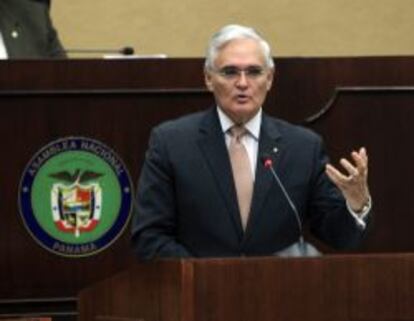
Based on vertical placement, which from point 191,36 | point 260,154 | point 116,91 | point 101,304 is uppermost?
point 191,36

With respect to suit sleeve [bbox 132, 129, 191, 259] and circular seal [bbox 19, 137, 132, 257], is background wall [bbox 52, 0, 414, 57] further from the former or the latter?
suit sleeve [bbox 132, 129, 191, 259]

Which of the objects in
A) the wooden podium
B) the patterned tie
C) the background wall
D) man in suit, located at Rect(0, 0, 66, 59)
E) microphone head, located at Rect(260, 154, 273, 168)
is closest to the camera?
the wooden podium

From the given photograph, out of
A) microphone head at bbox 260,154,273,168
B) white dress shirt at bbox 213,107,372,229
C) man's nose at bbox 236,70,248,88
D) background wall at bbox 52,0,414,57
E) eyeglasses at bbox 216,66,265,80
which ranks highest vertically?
background wall at bbox 52,0,414,57

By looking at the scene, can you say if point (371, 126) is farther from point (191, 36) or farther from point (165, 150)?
point (191, 36)

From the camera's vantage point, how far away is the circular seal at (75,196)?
3.46 meters

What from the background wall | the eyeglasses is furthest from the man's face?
the background wall

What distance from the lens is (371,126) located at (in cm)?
361

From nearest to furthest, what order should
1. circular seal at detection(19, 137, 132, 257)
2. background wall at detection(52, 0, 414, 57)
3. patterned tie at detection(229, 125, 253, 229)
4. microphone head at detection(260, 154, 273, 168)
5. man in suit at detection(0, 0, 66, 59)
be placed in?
microphone head at detection(260, 154, 273, 168), patterned tie at detection(229, 125, 253, 229), circular seal at detection(19, 137, 132, 257), man in suit at detection(0, 0, 66, 59), background wall at detection(52, 0, 414, 57)

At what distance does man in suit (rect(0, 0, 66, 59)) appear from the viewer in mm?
3609

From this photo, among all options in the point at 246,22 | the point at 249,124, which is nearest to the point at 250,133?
the point at 249,124

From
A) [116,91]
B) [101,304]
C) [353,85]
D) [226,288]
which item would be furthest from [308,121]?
[226,288]

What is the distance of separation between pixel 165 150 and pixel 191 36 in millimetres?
2299

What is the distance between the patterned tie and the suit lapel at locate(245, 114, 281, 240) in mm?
19

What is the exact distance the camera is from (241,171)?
9.05 feet
